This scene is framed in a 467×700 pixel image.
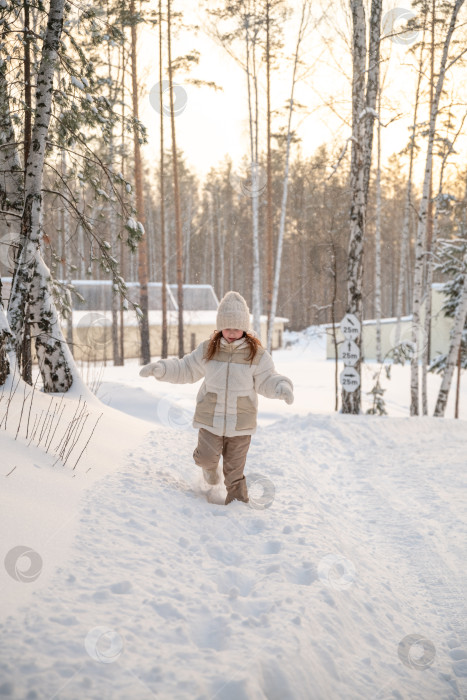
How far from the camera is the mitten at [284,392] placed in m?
3.94

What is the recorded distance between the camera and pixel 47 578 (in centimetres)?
234

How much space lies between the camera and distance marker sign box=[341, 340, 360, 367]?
8500mm

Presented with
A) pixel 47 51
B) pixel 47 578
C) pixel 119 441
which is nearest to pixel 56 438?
pixel 119 441

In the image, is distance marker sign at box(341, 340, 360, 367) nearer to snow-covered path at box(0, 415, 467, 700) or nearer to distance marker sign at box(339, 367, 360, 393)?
distance marker sign at box(339, 367, 360, 393)

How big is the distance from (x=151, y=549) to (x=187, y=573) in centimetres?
30

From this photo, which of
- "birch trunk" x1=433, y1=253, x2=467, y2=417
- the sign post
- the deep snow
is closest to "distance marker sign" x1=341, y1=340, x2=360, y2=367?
the sign post

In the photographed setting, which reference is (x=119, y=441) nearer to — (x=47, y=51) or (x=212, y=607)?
(x=212, y=607)

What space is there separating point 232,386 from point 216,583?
66.6 inches

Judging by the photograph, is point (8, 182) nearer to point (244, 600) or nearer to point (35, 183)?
point (35, 183)

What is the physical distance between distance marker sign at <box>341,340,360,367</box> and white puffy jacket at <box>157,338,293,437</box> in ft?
15.2

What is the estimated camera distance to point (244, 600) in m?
2.50

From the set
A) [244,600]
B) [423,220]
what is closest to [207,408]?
[244,600]

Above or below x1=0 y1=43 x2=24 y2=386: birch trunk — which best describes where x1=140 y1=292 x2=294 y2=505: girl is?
below

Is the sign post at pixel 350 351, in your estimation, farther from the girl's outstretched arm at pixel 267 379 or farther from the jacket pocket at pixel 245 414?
the jacket pocket at pixel 245 414
